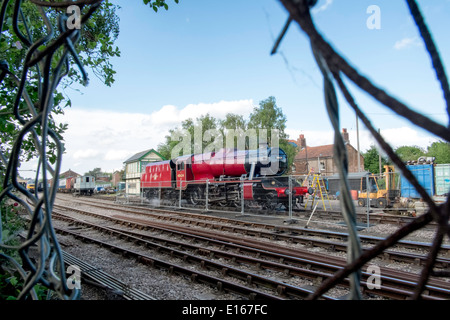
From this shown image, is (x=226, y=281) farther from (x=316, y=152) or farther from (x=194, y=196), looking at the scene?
(x=316, y=152)

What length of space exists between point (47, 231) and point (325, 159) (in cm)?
5519

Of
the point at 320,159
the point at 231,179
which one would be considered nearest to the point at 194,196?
the point at 231,179

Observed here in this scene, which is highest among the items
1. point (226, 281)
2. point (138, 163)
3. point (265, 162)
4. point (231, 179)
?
point (138, 163)

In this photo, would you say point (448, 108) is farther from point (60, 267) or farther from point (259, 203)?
point (259, 203)

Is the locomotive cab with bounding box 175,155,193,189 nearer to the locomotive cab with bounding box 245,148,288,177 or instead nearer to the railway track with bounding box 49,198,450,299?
the locomotive cab with bounding box 245,148,288,177

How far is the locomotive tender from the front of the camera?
14.3m

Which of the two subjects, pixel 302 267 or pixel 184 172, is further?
pixel 184 172

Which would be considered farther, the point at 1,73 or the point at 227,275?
the point at 227,275

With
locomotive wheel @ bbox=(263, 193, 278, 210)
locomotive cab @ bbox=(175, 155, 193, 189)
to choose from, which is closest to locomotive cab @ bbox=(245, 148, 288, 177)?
locomotive wheel @ bbox=(263, 193, 278, 210)

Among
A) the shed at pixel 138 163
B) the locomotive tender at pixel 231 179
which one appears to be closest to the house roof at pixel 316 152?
the shed at pixel 138 163

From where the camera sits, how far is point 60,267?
33.5 inches

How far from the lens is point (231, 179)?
54.3 ft
